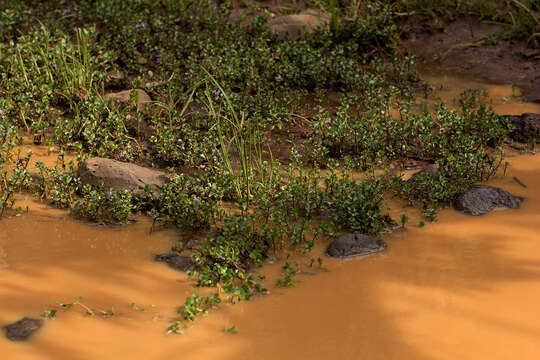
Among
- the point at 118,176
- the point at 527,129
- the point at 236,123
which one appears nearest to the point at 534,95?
the point at 527,129

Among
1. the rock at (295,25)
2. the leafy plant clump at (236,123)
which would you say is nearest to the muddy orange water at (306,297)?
the leafy plant clump at (236,123)

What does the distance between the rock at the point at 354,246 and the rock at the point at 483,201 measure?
959 mm

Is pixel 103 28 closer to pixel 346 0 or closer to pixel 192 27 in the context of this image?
pixel 192 27

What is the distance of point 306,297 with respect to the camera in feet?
14.4

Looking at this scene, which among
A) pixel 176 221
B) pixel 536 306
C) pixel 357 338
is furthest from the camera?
pixel 176 221

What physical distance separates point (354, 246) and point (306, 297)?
2.29 feet

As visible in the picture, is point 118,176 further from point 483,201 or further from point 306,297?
point 483,201

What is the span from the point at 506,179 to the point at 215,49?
3.88 meters

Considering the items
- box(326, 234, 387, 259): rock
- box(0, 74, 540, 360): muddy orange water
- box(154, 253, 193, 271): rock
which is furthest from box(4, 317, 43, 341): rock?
box(326, 234, 387, 259): rock

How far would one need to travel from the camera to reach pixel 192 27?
356 inches

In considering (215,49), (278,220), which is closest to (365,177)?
(278,220)

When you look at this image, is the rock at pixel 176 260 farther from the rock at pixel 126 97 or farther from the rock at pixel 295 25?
the rock at pixel 295 25

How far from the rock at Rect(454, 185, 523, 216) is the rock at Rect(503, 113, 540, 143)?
4.33ft

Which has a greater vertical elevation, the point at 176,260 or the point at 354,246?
the point at 354,246
